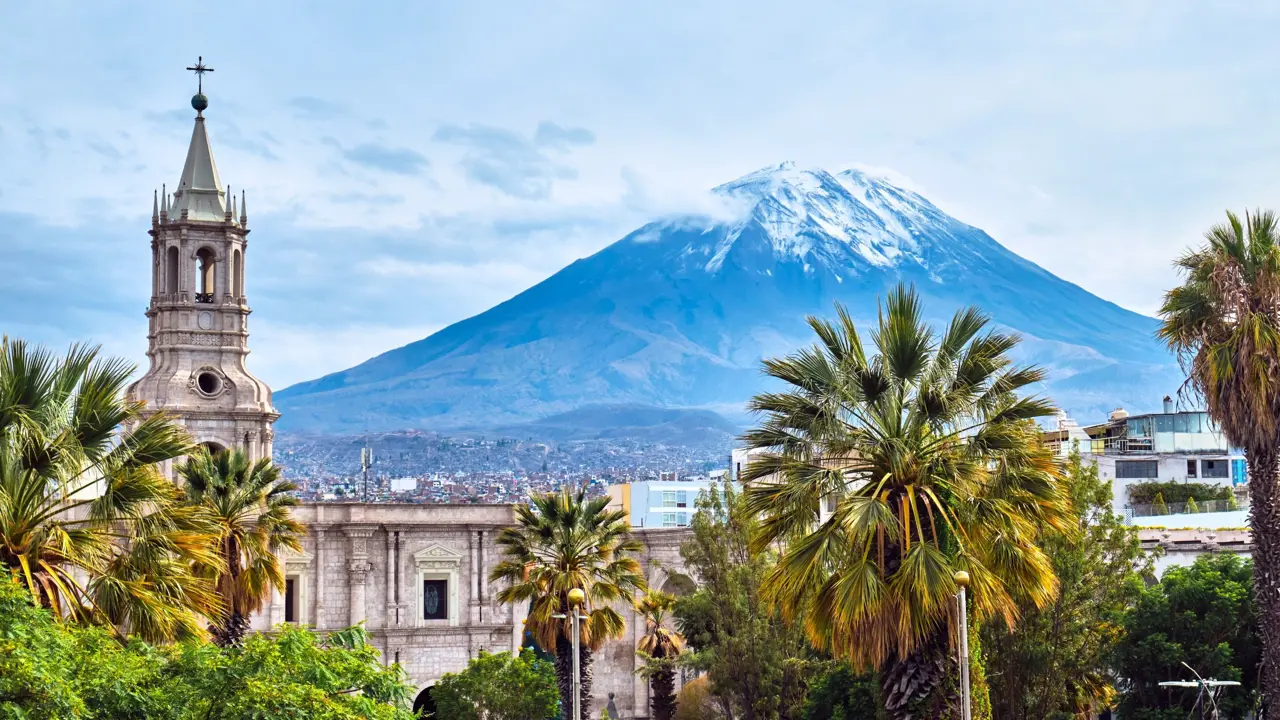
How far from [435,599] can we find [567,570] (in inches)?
831

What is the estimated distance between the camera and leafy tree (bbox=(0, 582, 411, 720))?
20.3 metres

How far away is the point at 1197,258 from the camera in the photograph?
30.8 metres

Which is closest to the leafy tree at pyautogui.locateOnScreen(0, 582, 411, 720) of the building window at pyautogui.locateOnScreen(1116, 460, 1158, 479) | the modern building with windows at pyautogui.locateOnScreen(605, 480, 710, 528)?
the building window at pyautogui.locateOnScreen(1116, 460, 1158, 479)

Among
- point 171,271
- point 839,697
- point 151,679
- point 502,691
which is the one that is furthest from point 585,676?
point 151,679

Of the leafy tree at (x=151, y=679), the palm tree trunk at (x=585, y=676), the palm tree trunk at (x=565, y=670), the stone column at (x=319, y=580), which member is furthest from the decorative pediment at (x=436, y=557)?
the leafy tree at (x=151, y=679)

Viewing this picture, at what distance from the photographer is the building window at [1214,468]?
254ft

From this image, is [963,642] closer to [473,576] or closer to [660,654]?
[660,654]

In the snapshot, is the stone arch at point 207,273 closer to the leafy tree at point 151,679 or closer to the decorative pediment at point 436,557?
the decorative pediment at point 436,557

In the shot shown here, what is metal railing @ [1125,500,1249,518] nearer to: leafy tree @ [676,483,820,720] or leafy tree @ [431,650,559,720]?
leafy tree @ [676,483,820,720]

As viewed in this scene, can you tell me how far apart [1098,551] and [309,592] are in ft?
106

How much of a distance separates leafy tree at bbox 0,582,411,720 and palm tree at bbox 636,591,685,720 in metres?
30.3

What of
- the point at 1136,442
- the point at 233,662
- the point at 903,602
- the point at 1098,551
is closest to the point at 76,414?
the point at 233,662

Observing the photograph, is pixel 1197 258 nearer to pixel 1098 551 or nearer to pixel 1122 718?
pixel 1098 551

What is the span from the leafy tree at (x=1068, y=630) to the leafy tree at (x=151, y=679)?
18071 millimetres
